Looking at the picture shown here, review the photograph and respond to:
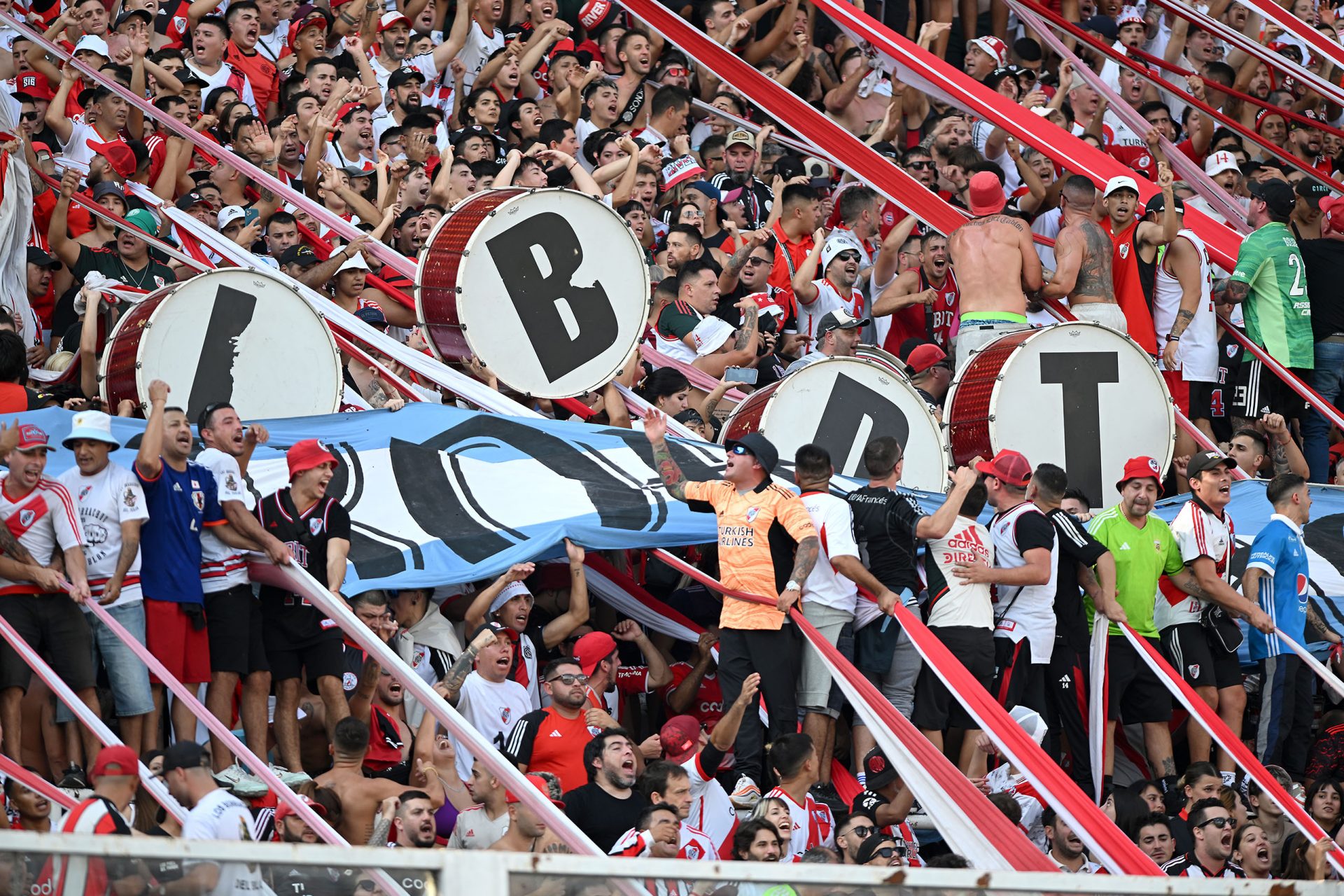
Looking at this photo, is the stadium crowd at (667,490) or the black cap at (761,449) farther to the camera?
the black cap at (761,449)

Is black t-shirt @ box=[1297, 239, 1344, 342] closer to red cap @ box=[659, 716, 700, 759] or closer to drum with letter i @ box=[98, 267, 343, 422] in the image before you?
red cap @ box=[659, 716, 700, 759]

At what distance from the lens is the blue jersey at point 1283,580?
36.3 feet

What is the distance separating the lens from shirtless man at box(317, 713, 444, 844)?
9.03m

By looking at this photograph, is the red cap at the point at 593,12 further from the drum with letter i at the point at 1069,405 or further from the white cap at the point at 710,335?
the drum with letter i at the point at 1069,405

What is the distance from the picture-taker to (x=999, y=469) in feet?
34.3

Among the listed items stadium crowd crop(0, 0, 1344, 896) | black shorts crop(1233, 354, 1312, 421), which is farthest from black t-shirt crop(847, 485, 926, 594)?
black shorts crop(1233, 354, 1312, 421)

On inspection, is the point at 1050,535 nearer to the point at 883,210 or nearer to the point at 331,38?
the point at 883,210

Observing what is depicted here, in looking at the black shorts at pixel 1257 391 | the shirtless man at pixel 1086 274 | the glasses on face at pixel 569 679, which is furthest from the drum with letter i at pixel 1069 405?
the glasses on face at pixel 569 679

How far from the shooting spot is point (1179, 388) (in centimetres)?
1334

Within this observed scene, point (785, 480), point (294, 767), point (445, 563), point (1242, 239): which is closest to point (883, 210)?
point (1242, 239)

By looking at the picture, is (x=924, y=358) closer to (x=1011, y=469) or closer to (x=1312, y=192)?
(x=1011, y=469)

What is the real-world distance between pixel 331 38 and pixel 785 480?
6.60 meters

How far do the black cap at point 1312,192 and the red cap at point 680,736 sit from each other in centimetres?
633

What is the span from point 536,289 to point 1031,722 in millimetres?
3708
